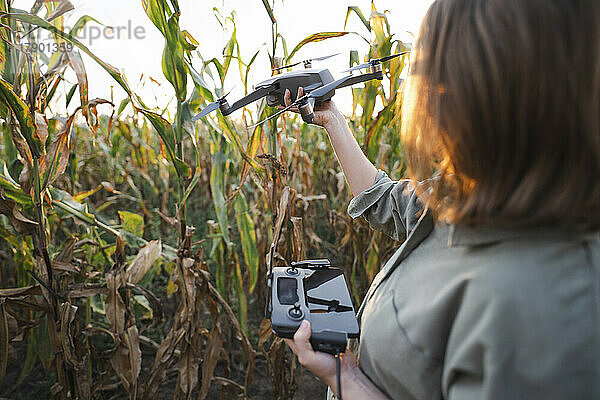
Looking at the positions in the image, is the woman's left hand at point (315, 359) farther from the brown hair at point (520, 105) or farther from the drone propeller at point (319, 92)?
the drone propeller at point (319, 92)

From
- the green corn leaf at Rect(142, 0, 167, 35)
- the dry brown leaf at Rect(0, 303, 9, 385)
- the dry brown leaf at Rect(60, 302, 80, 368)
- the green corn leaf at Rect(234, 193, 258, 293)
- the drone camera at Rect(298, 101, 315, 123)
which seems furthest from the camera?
the green corn leaf at Rect(234, 193, 258, 293)

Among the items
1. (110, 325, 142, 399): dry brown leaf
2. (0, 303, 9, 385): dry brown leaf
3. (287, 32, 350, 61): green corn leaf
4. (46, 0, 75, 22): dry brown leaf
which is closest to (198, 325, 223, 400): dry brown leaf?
(110, 325, 142, 399): dry brown leaf

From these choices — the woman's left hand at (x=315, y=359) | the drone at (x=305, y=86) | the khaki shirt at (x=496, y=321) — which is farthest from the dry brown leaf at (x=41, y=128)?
the khaki shirt at (x=496, y=321)

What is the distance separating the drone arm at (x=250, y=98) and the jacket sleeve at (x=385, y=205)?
337 millimetres

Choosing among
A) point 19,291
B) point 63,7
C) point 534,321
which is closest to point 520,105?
point 534,321

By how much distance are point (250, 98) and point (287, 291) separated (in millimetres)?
448

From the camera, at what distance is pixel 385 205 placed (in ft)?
3.36

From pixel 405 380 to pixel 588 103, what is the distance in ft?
1.47

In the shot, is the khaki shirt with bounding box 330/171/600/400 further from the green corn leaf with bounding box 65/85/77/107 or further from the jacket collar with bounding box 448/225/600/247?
the green corn leaf with bounding box 65/85/77/107

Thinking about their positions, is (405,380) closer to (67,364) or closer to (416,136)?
(416,136)

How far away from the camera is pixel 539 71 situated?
52 cm

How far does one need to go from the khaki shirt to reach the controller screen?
7.0 inches

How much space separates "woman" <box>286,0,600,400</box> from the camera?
0.51 meters

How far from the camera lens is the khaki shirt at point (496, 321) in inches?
19.6
